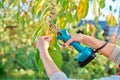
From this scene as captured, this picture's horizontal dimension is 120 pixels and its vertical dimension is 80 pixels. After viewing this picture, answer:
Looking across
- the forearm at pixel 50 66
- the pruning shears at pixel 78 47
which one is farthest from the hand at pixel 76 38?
the forearm at pixel 50 66

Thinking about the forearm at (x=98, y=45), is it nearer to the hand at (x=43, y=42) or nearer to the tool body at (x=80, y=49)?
the tool body at (x=80, y=49)

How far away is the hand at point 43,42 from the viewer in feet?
6.22

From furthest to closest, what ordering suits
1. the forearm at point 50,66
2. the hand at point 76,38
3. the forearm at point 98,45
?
the forearm at point 98,45 → the hand at point 76,38 → the forearm at point 50,66

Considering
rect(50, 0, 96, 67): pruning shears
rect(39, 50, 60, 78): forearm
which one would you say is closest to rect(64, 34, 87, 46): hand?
rect(50, 0, 96, 67): pruning shears

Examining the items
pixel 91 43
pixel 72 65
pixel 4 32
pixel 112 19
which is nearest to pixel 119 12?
pixel 112 19

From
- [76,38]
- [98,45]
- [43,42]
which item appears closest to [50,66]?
[43,42]

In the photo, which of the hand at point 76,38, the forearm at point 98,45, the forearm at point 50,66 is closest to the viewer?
the forearm at point 50,66

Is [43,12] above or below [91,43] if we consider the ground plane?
above

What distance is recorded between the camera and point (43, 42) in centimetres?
191

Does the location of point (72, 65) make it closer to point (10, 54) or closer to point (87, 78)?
point (87, 78)

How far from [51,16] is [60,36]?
0.12 meters

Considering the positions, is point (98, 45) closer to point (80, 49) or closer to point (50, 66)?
point (80, 49)

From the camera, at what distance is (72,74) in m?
7.43

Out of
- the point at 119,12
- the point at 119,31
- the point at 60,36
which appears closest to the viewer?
the point at 60,36
